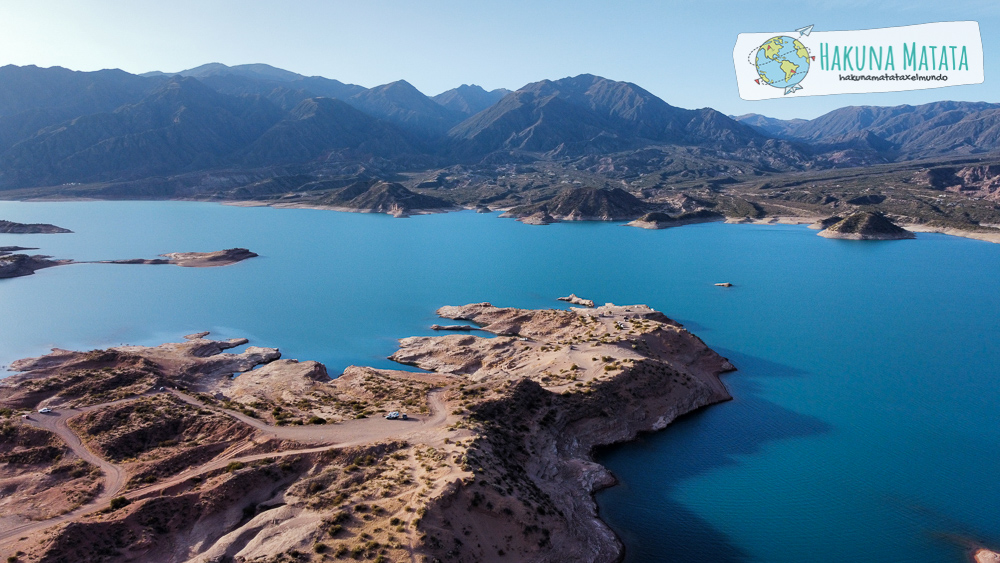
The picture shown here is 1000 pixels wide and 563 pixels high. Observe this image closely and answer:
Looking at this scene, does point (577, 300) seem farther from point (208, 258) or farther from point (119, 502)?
point (208, 258)

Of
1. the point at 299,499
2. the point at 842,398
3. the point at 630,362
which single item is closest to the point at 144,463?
the point at 299,499

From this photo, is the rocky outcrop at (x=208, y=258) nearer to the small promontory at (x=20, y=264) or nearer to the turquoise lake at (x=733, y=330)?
the turquoise lake at (x=733, y=330)

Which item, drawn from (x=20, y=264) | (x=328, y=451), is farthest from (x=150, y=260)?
(x=328, y=451)

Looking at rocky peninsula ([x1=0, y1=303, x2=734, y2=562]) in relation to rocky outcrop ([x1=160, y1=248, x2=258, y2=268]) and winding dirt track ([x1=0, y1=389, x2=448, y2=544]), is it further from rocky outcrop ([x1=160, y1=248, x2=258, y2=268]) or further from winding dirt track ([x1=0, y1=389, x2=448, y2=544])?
rocky outcrop ([x1=160, y1=248, x2=258, y2=268])

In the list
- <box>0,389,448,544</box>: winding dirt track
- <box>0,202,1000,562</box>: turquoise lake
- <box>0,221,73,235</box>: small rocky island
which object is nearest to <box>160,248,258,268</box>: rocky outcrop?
<box>0,202,1000,562</box>: turquoise lake

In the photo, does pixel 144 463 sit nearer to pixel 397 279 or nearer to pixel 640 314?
pixel 640 314

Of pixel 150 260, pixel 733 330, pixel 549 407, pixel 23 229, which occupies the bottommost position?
pixel 733 330
